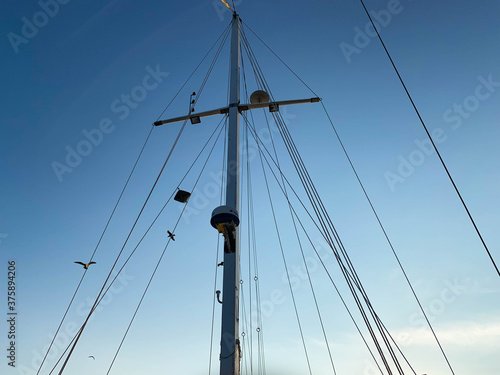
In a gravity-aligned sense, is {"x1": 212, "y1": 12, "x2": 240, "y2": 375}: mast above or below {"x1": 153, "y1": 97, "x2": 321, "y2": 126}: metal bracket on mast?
below

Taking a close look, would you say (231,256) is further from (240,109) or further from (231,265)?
(240,109)

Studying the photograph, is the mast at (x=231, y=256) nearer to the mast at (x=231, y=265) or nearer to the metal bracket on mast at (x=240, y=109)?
the mast at (x=231, y=265)

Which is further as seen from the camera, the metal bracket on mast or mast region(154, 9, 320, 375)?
the metal bracket on mast

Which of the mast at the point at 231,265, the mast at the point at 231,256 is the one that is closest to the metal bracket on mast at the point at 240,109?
the mast at the point at 231,256

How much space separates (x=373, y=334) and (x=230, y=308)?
11.9 ft

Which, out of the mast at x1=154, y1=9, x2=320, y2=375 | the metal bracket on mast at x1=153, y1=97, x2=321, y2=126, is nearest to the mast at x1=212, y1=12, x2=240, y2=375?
the mast at x1=154, y1=9, x2=320, y2=375

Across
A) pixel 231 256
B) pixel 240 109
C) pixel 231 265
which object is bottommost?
pixel 231 265

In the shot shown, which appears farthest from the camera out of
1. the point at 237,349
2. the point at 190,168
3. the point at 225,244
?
the point at 190,168


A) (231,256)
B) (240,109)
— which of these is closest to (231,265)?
(231,256)

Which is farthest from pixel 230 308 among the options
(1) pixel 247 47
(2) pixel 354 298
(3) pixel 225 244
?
(1) pixel 247 47

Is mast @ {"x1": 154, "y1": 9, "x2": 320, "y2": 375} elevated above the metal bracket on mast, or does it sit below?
below

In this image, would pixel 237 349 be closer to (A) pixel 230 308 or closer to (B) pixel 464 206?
(A) pixel 230 308

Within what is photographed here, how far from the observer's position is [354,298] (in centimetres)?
704

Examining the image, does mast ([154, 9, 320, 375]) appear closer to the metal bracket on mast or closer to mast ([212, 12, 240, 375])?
mast ([212, 12, 240, 375])
